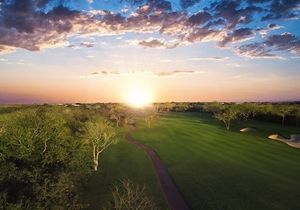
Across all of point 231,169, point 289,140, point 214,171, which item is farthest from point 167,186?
point 289,140

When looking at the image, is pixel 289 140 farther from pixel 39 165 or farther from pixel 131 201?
pixel 39 165

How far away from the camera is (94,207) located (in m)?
39.1

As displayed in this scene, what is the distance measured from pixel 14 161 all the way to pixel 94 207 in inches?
480

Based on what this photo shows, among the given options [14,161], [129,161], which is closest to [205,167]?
[129,161]

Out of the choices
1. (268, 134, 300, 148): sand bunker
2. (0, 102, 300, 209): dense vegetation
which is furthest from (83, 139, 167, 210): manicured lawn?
(268, 134, 300, 148): sand bunker

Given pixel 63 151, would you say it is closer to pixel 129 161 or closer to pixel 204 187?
pixel 204 187

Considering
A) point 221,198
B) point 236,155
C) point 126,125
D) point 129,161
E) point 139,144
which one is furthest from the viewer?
point 126,125

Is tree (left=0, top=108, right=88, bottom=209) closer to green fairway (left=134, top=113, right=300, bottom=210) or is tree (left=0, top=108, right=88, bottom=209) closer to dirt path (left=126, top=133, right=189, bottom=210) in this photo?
dirt path (left=126, top=133, right=189, bottom=210)

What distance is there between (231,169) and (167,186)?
55.6 feet

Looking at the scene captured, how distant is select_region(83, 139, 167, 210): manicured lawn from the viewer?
138 ft

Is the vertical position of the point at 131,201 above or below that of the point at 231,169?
above

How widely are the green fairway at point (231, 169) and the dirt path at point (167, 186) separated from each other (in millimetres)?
1094

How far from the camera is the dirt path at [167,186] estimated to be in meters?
40.6

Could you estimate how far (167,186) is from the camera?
158 ft
